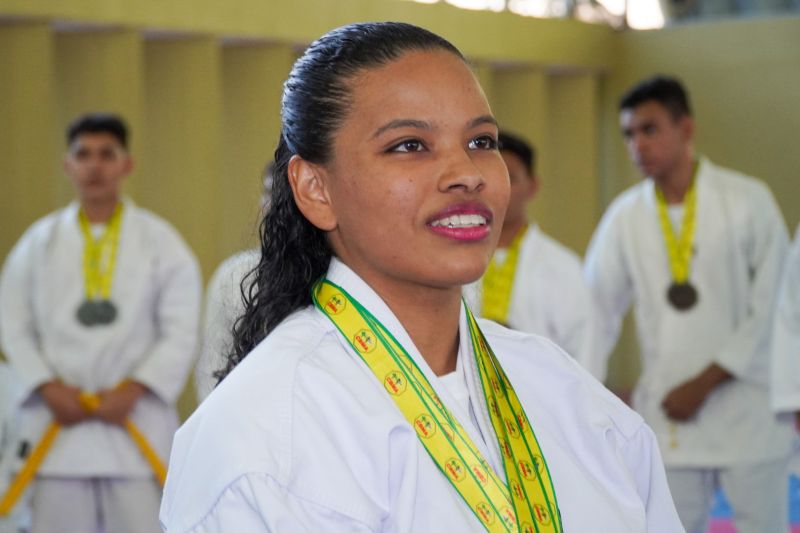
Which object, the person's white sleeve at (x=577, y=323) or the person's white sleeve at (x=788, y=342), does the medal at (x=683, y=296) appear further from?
the person's white sleeve at (x=788, y=342)

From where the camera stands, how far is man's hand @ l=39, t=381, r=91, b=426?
5.51 meters

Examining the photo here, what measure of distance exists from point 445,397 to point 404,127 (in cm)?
38

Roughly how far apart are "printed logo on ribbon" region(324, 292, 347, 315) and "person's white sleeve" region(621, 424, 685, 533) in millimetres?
480

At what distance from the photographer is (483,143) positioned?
6.21 ft

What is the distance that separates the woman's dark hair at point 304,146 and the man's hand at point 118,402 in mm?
3560

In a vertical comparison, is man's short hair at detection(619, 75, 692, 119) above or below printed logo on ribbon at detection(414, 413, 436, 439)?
above

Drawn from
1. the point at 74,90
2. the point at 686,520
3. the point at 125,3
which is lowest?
the point at 686,520

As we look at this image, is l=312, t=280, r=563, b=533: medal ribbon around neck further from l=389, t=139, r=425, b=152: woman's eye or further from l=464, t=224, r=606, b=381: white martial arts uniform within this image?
l=464, t=224, r=606, b=381: white martial arts uniform

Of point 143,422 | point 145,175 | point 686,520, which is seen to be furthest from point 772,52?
point 143,422

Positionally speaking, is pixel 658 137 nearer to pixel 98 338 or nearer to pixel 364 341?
pixel 98 338

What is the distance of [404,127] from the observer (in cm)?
180

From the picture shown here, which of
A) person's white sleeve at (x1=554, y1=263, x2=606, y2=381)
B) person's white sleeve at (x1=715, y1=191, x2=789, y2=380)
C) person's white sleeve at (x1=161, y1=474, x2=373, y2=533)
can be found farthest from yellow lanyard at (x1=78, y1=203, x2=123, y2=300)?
person's white sleeve at (x1=161, y1=474, x2=373, y2=533)

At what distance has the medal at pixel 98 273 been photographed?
5672 mm

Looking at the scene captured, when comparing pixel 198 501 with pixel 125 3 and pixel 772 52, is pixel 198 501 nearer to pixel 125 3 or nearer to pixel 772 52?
pixel 125 3
